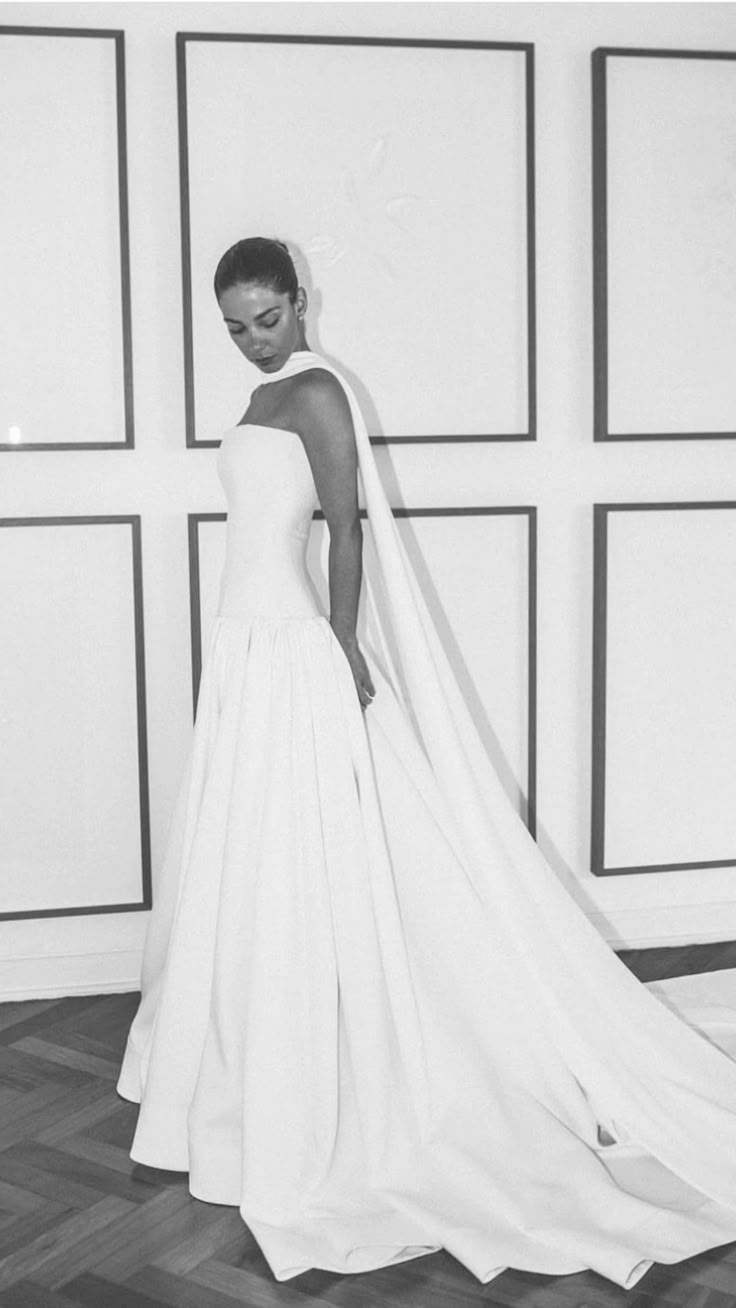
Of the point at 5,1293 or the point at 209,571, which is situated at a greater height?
the point at 209,571

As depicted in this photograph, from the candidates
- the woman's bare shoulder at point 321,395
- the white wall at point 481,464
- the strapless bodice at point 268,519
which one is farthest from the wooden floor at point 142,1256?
the woman's bare shoulder at point 321,395

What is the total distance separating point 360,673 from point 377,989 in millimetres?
520

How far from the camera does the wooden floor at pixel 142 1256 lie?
188 cm

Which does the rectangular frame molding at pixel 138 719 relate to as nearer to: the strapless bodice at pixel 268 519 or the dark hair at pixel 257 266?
the strapless bodice at pixel 268 519

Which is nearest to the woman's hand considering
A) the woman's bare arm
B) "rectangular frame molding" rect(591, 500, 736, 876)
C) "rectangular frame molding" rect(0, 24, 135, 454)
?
the woman's bare arm

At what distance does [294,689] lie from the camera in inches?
88.7

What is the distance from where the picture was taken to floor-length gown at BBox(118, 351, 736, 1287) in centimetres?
207

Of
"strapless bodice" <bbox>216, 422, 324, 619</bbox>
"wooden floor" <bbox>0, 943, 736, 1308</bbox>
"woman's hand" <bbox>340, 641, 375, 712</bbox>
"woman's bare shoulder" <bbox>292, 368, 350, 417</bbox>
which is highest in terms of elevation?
"woman's bare shoulder" <bbox>292, 368, 350, 417</bbox>

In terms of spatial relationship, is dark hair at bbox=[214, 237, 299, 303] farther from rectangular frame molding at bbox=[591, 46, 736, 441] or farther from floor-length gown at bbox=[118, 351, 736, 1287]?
rectangular frame molding at bbox=[591, 46, 736, 441]

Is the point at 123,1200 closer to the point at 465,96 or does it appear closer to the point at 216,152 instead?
the point at 216,152

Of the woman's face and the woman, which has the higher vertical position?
the woman's face

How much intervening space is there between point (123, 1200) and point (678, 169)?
2548 millimetres

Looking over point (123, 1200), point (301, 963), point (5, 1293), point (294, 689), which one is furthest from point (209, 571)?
point (5, 1293)

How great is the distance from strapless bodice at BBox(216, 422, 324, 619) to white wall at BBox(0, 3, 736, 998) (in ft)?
2.42
